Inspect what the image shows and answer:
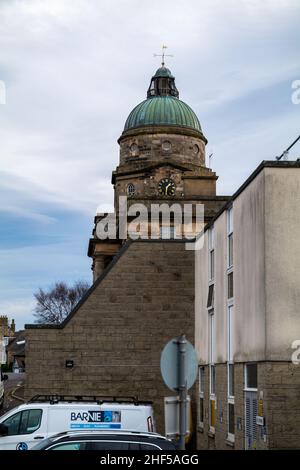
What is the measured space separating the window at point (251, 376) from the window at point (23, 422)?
15.4ft

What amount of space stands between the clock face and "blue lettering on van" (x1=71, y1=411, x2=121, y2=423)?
152 feet

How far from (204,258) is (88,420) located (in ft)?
28.2

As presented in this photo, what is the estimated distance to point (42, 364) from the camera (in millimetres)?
27453

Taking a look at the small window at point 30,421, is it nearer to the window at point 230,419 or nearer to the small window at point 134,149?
the window at point 230,419

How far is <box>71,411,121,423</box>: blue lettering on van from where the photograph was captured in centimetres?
1850

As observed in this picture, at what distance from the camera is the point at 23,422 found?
60.2 feet

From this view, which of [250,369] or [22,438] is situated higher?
[250,369]

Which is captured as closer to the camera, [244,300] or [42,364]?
[244,300]

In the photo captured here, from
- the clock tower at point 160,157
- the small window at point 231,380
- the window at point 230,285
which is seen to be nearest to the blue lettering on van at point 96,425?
the small window at point 231,380

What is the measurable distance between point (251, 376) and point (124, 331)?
31.3ft
